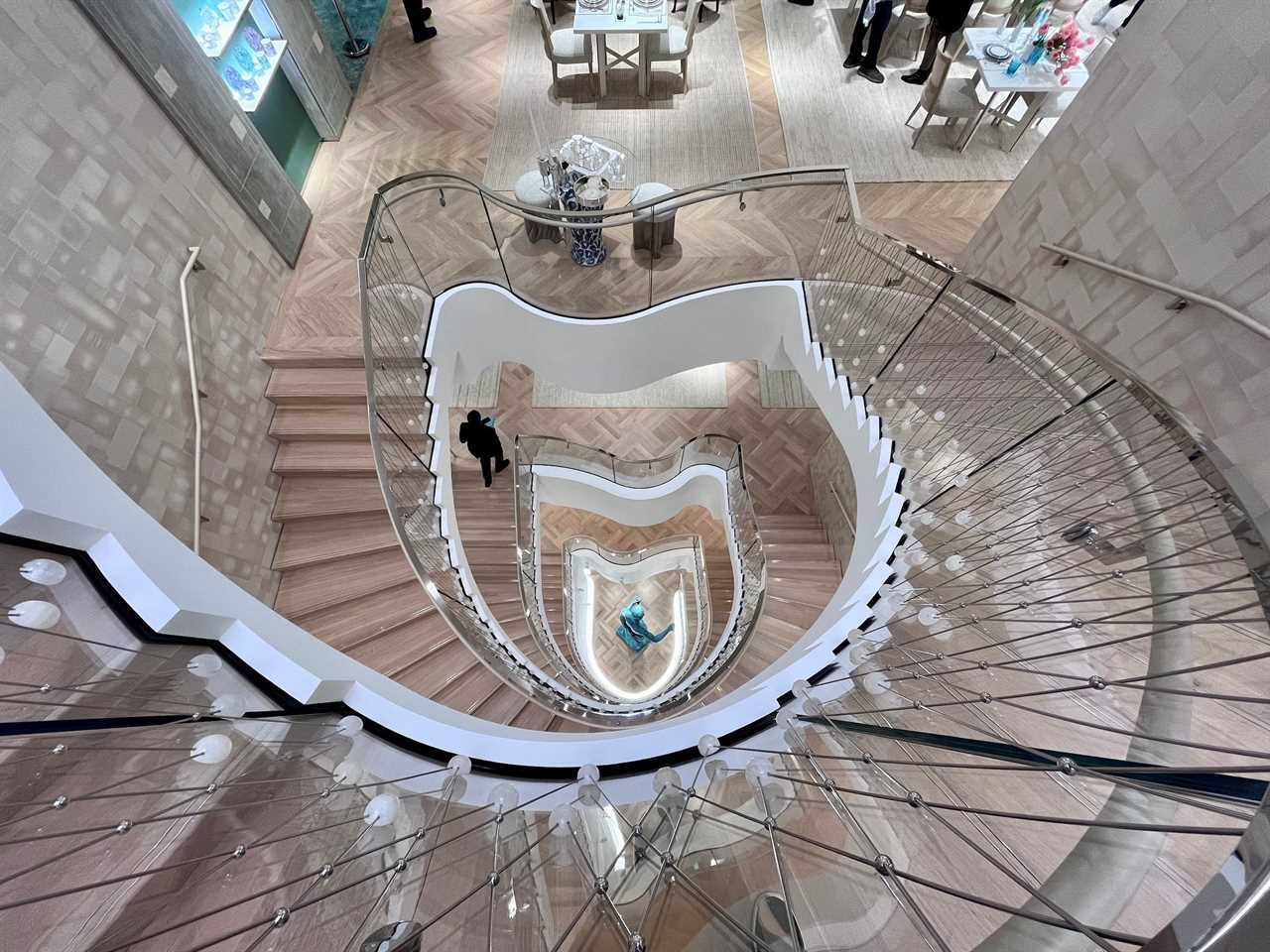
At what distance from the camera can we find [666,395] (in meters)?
7.67

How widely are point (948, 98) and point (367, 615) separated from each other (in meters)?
7.80

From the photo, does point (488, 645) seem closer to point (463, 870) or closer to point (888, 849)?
point (463, 870)

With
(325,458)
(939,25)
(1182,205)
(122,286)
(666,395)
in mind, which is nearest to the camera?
(1182,205)

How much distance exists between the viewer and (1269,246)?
265 cm

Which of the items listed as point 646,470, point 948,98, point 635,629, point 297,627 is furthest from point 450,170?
point 635,629

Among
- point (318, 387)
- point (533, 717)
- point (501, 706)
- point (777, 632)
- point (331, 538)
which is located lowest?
point (533, 717)

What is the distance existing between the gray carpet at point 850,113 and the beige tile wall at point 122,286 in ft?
18.9

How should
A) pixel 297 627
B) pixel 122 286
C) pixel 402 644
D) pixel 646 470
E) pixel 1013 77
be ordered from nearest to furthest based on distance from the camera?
pixel 297 627 → pixel 122 286 → pixel 402 644 → pixel 1013 77 → pixel 646 470

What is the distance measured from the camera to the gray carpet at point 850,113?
6637mm

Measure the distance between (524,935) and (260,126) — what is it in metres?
6.60

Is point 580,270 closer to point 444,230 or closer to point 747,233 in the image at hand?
point 444,230

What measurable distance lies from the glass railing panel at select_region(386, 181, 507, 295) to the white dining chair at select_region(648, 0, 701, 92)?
13.2 ft

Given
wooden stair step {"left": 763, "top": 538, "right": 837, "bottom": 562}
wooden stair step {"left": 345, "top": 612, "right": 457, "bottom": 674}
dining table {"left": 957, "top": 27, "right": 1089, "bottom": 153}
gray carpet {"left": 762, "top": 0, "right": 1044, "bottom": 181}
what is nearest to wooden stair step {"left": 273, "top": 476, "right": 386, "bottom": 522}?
wooden stair step {"left": 345, "top": 612, "right": 457, "bottom": 674}

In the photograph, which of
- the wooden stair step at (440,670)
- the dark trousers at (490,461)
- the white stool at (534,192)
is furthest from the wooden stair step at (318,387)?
the white stool at (534,192)
